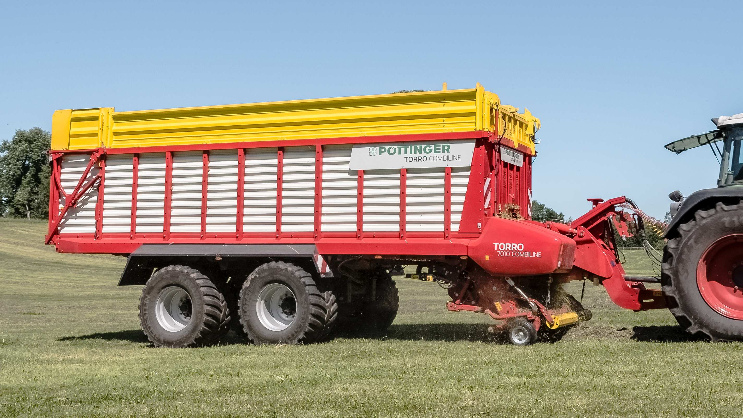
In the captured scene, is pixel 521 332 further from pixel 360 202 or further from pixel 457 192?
pixel 360 202

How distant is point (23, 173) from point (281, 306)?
96.2m

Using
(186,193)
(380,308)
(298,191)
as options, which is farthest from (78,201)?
(380,308)

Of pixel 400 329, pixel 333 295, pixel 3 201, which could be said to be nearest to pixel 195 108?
pixel 333 295

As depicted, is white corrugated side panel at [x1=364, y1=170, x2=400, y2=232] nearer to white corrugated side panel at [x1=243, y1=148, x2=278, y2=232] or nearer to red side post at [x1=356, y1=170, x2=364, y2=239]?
red side post at [x1=356, y1=170, x2=364, y2=239]

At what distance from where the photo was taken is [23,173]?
10256cm

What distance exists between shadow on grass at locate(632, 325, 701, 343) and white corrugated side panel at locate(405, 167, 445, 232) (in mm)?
3269

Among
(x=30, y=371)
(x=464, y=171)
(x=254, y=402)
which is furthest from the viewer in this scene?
(x=464, y=171)

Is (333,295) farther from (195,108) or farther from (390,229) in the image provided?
(195,108)

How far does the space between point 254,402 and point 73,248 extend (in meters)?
7.78

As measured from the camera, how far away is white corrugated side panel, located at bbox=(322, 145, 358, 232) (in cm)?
1374

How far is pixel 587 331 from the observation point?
14.3m

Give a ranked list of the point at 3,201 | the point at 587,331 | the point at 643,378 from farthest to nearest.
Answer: the point at 3,201, the point at 587,331, the point at 643,378

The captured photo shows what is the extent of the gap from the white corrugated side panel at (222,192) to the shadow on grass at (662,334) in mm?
6338

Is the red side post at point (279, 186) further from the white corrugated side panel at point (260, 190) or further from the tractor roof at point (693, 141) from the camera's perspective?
the tractor roof at point (693, 141)
